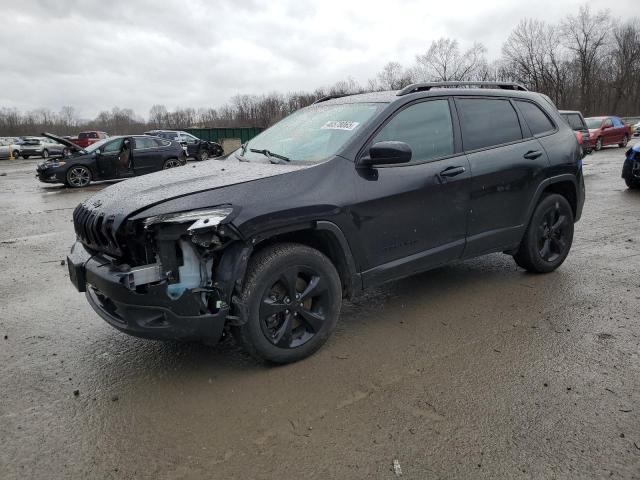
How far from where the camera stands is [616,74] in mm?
67750

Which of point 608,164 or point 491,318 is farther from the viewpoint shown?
point 608,164

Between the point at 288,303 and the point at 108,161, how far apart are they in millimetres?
13878

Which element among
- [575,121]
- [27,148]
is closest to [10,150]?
[27,148]

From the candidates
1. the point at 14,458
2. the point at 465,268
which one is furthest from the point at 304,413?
the point at 465,268

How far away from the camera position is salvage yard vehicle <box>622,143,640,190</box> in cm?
1061

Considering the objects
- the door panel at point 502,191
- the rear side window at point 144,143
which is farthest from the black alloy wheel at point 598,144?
the door panel at point 502,191

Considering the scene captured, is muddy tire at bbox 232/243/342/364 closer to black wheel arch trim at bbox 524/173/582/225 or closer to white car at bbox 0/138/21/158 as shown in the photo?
black wheel arch trim at bbox 524/173/582/225

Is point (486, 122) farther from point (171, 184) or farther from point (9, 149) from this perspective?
point (9, 149)

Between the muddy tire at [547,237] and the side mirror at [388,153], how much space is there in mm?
2033

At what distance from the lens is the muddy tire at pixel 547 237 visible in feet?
15.8

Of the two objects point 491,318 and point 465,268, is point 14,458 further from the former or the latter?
point 465,268

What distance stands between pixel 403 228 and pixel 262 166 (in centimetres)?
115

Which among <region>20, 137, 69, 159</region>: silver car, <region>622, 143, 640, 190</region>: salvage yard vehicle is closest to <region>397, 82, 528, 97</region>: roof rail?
<region>622, 143, 640, 190</region>: salvage yard vehicle

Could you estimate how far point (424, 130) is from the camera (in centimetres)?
398
